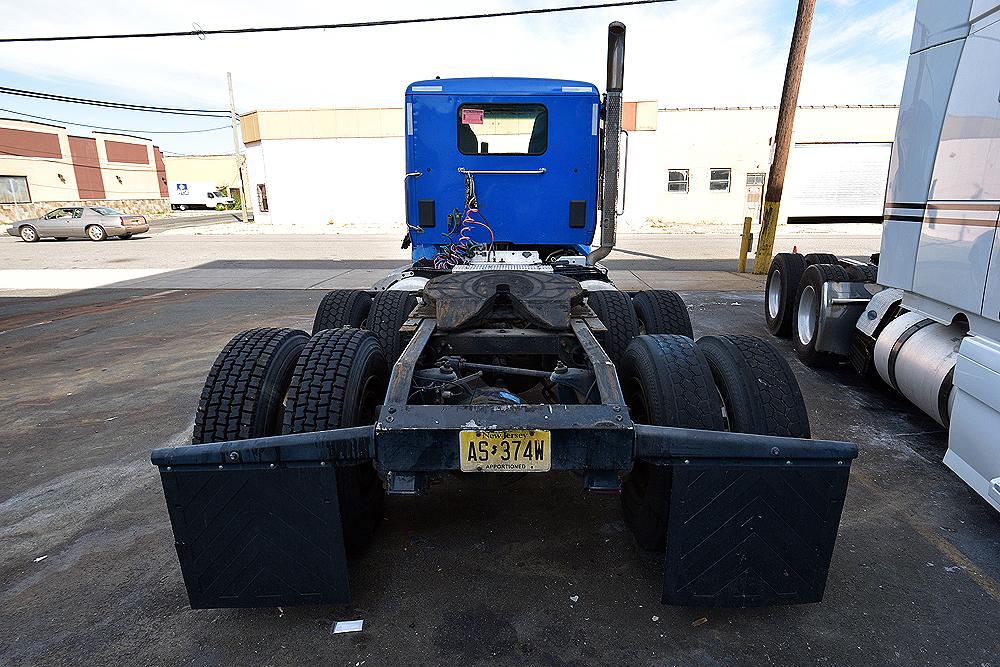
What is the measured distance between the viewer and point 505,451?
2.21 meters

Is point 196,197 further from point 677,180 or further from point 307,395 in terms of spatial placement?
point 307,395

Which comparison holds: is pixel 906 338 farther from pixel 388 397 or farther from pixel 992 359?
pixel 388 397

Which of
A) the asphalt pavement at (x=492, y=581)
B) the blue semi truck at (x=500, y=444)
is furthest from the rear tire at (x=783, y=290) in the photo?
the blue semi truck at (x=500, y=444)

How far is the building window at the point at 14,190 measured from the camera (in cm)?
3820

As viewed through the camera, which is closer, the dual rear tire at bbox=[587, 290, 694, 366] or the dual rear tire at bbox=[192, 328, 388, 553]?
the dual rear tire at bbox=[192, 328, 388, 553]

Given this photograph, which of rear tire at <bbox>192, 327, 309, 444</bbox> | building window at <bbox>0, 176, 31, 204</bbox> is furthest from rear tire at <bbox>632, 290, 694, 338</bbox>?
building window at <bbox>0, 176, 31, 204</bbox>

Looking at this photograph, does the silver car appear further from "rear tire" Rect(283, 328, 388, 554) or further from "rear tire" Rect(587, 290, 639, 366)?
"rear tire" Rect(283, 328, 388, 554)

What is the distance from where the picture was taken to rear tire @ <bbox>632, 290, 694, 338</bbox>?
4.59m

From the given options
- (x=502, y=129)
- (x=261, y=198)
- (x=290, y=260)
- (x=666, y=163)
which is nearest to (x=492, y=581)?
(x=502, y=129)

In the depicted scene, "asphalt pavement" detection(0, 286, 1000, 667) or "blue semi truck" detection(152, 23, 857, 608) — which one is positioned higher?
"blue semi truck" detection(152, 23, 857, 608)

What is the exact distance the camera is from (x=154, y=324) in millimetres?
8406

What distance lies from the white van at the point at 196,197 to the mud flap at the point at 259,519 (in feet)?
192

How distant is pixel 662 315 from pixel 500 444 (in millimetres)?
2814

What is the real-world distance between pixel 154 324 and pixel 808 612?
28.8ft
